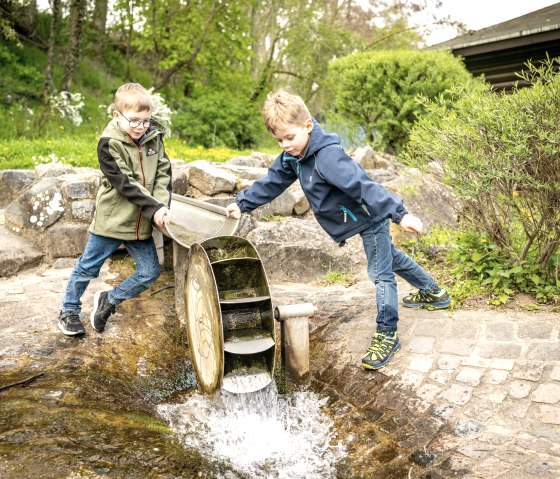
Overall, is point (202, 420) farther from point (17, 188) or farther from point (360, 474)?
point (17, 188)

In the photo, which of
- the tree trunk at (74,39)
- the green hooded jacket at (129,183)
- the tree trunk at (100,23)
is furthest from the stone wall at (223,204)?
the tree trunk at (100,23)

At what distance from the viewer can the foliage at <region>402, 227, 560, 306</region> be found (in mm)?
4379

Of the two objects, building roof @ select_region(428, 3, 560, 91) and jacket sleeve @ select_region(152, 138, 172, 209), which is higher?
building roof @ select_region(428, 3, 560, 91)

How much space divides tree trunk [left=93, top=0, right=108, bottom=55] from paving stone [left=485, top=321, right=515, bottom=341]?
48.1 feet

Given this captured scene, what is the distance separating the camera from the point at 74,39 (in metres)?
11.9

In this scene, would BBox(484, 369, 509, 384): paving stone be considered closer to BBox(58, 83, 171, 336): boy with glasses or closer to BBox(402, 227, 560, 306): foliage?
BBox(402, 227, 560, 306): foliage

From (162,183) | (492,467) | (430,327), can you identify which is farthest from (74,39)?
(492,467)

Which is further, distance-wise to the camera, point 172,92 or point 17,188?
point 172,92

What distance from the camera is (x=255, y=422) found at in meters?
3.68

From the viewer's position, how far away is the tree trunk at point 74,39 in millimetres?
11734

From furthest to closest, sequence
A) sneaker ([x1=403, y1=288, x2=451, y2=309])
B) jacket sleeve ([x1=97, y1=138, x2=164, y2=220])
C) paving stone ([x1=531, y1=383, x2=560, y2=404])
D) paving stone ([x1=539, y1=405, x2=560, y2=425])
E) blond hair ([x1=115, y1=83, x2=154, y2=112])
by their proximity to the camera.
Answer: sneaker ([x1=403, y1=288, x2=451, y2=309]), jacket sleeve ([x1=97, y1=138, x2=164, y2=220]), blond hair ([x1=115, y1=83, x2=154, y2=112]), paving stone ([x1=531, y1=383, x2=560, y2=404]), paving stone ([x1=539, y1=405, x2=560, y2=425])

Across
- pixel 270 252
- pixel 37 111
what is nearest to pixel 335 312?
pixel 270 252

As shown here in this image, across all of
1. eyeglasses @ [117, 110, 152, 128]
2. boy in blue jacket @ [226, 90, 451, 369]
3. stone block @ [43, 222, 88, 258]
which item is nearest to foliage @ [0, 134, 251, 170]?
A: stone block @ [43, 222, 88, 258]

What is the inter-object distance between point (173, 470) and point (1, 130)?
29.1 feet
